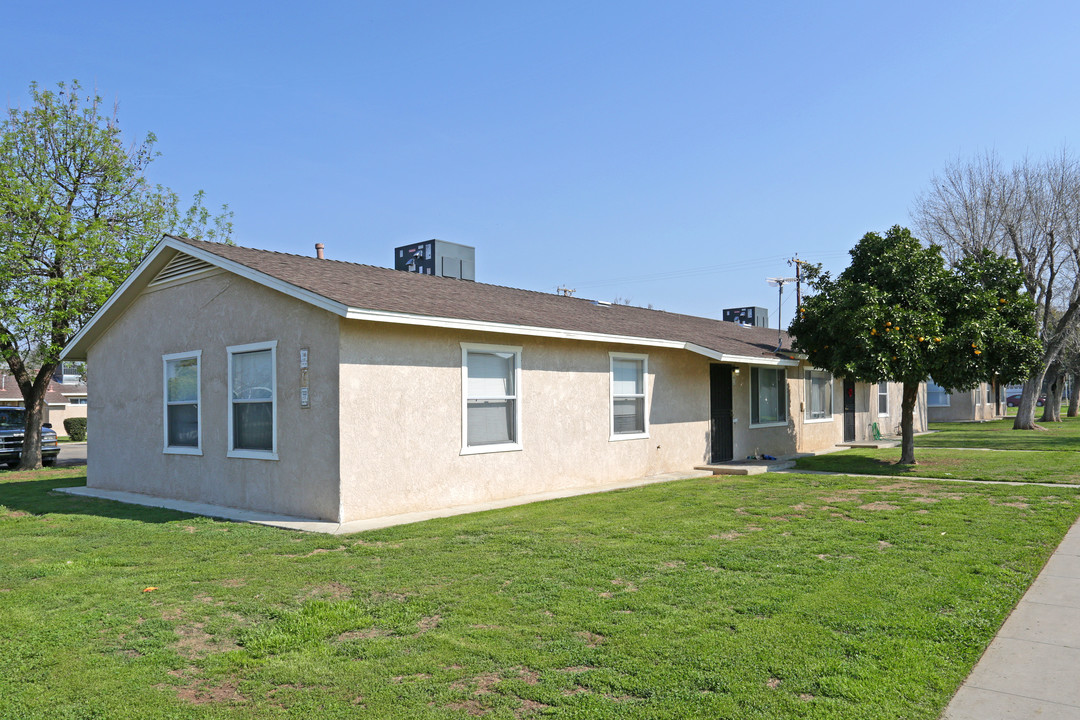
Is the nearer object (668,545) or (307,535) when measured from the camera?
(668,545)

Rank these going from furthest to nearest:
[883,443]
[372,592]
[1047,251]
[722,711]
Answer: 1. [1047,251]
2. [883,443]
3. [372,592]
4. [722,711]

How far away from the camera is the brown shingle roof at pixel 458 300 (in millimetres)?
10820

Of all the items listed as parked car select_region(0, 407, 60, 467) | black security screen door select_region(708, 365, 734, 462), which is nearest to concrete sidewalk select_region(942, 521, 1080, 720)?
black security screen door select_region(708, 365, 734, 462)

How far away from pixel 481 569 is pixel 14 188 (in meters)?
18.2

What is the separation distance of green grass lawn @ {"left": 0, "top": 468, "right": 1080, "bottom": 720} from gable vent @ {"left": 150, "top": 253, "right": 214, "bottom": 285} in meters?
4.27

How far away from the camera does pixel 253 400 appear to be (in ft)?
37.6

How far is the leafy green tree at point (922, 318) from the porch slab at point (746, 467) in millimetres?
2480

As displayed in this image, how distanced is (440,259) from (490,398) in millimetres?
7732

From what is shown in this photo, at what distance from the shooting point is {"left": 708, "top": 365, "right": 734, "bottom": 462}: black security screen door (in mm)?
17406

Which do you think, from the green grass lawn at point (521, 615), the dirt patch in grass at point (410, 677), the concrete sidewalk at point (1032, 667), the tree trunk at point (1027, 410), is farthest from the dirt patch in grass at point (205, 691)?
the tree trunk at point (1027, 410)

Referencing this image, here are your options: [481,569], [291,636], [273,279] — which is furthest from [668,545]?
[273,279]

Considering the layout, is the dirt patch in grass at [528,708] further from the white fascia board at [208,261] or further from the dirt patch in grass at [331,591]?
the white fascia board at [208,261]

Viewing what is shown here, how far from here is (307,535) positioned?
923 cm

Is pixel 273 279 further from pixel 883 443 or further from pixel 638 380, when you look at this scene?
pixel 883 443
